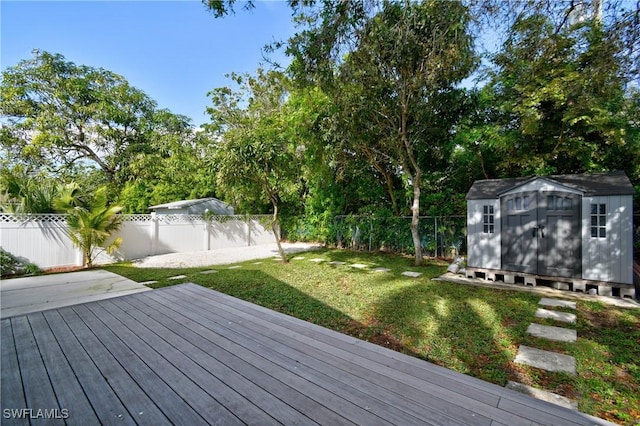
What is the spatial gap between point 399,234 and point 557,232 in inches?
170

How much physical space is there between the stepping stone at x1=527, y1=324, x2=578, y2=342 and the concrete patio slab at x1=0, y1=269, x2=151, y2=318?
16.3 ft

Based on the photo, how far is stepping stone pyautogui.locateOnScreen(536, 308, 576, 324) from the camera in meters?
3.37

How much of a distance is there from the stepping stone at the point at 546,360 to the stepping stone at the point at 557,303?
1739 mm

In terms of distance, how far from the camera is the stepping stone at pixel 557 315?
3.37 metres

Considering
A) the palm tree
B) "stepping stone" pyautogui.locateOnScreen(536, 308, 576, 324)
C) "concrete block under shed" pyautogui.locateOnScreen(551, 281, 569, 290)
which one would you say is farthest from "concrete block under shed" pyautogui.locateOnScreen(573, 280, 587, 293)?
the palm tree

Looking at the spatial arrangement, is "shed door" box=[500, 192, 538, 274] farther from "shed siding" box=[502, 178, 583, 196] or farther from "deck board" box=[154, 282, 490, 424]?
"deck board" box=[154, 282, 490, 424]

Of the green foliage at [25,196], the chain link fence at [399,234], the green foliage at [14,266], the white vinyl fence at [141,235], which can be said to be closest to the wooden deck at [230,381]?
the green foliage at [14,266]

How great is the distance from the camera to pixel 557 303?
3973 millimetres

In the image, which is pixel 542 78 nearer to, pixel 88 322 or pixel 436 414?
pixel 436 414

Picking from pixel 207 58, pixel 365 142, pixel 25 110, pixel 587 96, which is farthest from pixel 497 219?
pixel 25 110

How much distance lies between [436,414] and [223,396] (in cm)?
116

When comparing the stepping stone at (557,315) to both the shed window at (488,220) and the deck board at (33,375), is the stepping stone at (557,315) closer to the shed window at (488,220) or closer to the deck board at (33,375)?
the shed window at (488,220)

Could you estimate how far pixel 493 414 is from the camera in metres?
1.44

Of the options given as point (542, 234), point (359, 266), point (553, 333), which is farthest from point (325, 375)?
point (359, 266)
